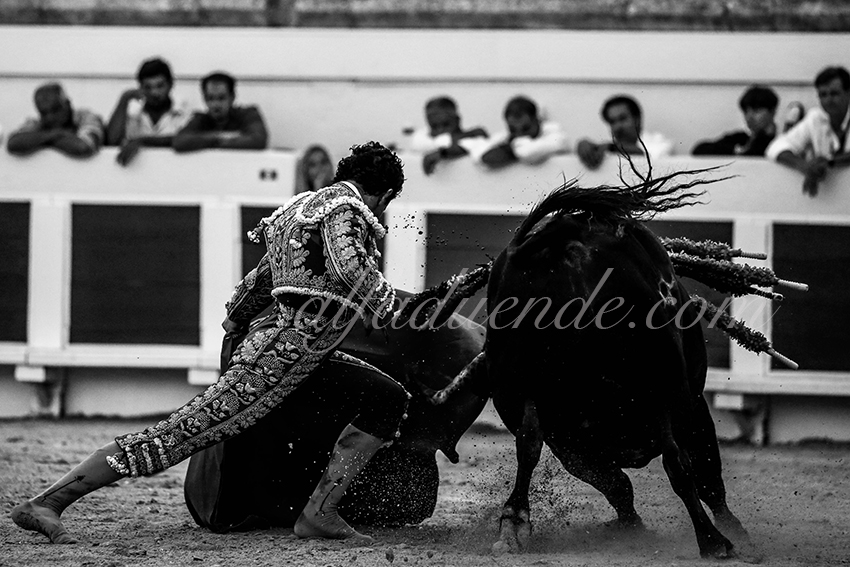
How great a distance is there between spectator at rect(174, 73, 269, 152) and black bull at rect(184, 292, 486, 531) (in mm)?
3600

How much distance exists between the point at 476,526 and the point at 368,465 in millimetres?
439

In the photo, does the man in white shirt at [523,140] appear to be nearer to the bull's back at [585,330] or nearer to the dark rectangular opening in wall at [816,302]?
the dark rectangular opening in wall at [816,302]

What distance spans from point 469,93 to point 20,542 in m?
5.16

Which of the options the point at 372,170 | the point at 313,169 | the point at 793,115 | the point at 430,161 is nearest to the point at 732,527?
the point at 372,170

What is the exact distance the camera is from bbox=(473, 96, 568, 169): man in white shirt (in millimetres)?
7898

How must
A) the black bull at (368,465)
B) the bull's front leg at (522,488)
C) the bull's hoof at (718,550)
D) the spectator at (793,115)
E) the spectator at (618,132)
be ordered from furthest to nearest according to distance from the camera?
1. the spectator at (793,115)
2. the spectator at (618,132)
3. the black bull at (368,465)
4. the bull's front leg at (522,488)
5. the bull's hoof at (718,550)

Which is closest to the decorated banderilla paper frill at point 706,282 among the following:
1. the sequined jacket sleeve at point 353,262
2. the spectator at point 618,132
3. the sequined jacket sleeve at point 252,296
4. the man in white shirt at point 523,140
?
the sequined jacket sleeve at point 353,262

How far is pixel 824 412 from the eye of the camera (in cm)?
771

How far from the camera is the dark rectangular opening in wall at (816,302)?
24.8 feet

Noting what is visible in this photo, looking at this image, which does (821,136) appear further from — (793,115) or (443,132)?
(443,132)

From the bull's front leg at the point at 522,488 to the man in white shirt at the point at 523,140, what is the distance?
3891 mm

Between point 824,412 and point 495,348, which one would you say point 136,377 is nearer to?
point 824,412

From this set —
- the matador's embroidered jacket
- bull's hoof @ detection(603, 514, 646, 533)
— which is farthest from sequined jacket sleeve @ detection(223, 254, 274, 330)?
bull's hoof @ detection(603, 514, 646, 533)

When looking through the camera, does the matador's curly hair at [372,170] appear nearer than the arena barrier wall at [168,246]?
Yes
